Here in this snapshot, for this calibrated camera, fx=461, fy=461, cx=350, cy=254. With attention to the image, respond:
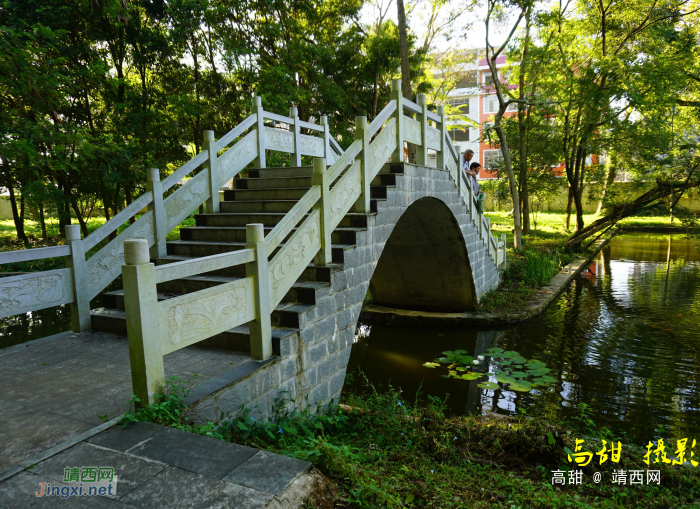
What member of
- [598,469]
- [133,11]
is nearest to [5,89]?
[133,11]

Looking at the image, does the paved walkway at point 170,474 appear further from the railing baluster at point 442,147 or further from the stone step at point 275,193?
the railing baluster at point 442,147

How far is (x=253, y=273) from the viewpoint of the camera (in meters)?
4.04

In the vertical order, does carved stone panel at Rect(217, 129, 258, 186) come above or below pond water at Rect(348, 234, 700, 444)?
above

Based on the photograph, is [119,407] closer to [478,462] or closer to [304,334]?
[304,334]

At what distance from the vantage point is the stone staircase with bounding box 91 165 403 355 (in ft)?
15.1

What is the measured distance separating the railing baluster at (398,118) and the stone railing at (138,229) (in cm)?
229

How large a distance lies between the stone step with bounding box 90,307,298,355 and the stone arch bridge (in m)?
0.01

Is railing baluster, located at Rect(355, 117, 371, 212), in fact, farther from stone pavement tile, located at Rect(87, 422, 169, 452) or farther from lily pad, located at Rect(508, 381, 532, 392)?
stone pavement tile, located at Rect(87, 422, 169, 452)

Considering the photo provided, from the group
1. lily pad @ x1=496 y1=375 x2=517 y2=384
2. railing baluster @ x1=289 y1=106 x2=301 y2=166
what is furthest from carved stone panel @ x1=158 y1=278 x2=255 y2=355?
railing baluster @ x1=289 y1=106 x2=301 y2=166

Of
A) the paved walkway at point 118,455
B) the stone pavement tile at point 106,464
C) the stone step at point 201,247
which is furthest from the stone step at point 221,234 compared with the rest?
the stone pavement tile at point 106,464

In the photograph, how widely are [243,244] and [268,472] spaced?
3501mm

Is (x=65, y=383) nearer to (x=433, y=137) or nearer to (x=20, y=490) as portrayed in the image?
(x=20, y=490)

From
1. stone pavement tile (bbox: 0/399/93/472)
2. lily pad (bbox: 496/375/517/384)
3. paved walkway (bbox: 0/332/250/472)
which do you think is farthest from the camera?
lily pad (bbox: 496/375/517/384)

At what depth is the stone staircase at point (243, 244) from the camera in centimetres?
462
